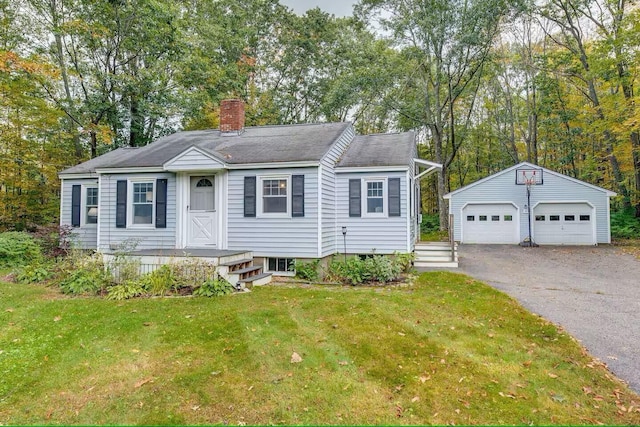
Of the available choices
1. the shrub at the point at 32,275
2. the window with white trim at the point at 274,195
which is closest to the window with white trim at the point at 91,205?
the shrub at the point at 32,275

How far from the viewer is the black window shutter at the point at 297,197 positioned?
930 centimetres

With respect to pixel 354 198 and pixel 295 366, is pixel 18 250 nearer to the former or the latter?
pixel 354 198

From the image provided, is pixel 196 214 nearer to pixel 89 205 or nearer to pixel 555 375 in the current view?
pixel 89 205

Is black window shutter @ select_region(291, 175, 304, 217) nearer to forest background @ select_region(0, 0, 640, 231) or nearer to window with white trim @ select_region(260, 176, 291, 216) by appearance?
window with white trim @ select_region(260, 176, 291, 216)

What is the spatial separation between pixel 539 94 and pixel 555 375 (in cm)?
2627

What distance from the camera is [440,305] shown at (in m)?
6.72

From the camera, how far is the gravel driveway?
4840mm

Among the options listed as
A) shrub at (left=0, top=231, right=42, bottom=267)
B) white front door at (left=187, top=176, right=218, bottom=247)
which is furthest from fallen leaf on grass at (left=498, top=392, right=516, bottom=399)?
shrub at (left=0, top=231, right=42, bottom=267)

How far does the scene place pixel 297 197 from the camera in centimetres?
933

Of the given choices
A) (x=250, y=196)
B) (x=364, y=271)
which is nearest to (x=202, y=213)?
(x=250, y=196)

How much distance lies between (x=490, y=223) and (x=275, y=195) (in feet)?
43.4

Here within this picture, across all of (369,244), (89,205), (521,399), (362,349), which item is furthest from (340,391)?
(89,205)

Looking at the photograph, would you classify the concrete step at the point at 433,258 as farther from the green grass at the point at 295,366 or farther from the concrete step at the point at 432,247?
the green grass at the point at 295,366

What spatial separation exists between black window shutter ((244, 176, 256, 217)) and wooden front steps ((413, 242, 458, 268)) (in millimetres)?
5492
